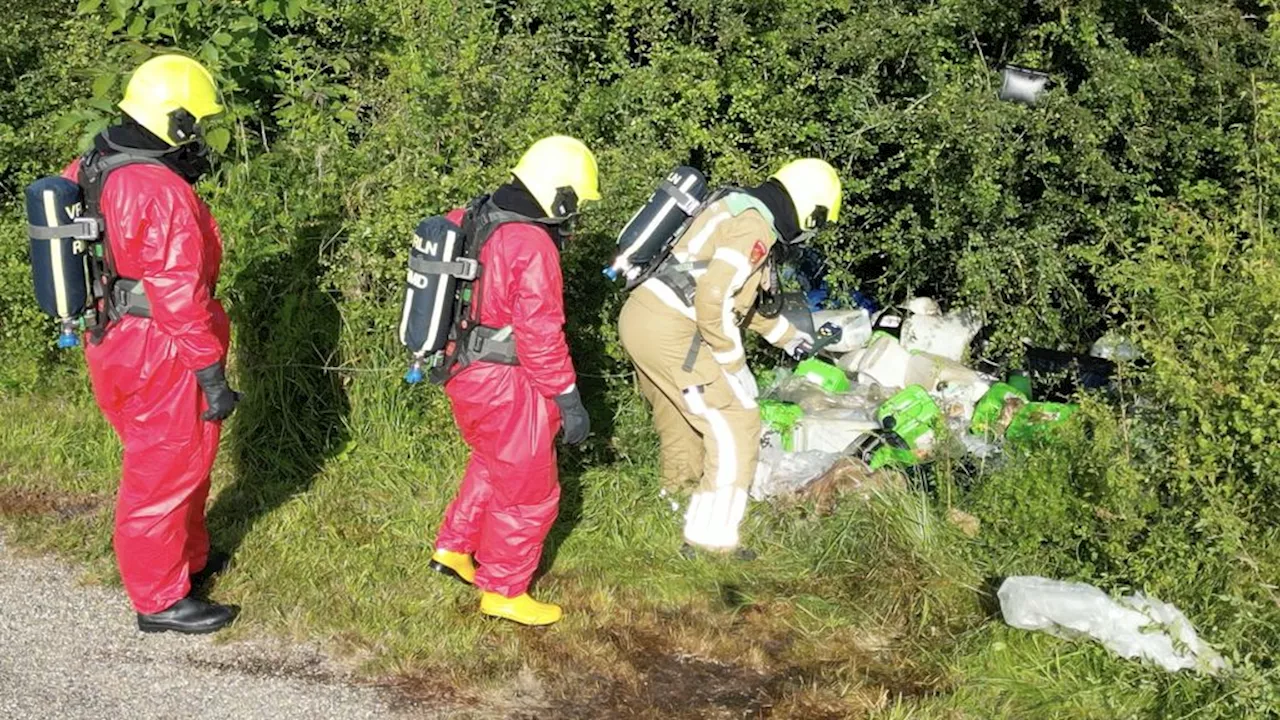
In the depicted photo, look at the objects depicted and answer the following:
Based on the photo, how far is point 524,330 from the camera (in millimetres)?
4891

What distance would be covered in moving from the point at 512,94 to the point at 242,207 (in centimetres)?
154

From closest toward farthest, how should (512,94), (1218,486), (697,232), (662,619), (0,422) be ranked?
(1218,486), (662,619), (697,232), (512,94), (0,422)

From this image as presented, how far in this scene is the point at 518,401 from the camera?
16.7 feet

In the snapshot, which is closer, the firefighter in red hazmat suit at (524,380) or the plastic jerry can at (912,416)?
the firefighter in red hazmat suit at (524,380)

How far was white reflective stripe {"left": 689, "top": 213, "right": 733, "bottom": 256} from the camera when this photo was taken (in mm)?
5750

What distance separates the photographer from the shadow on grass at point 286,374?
6.38 meters

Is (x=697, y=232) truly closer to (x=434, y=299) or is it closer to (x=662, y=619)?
(x=434, y=299)

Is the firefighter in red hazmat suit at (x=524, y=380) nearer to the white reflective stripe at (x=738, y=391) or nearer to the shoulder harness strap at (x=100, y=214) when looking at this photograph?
the white reflective stripe at (x=738, y=391)

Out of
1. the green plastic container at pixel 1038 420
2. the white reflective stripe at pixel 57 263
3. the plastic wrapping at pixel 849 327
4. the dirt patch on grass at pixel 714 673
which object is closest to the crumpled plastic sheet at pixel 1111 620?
the dirt patch on grass at pixel 714 673

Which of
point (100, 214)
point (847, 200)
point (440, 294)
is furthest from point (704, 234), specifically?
point (100, 214)

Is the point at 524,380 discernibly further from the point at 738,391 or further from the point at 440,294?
the point at 738,391

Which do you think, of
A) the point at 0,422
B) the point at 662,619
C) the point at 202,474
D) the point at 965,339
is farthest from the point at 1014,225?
the point at 0,422

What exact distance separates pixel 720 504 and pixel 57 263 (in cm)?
290

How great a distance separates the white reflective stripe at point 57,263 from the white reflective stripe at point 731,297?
2583mm
